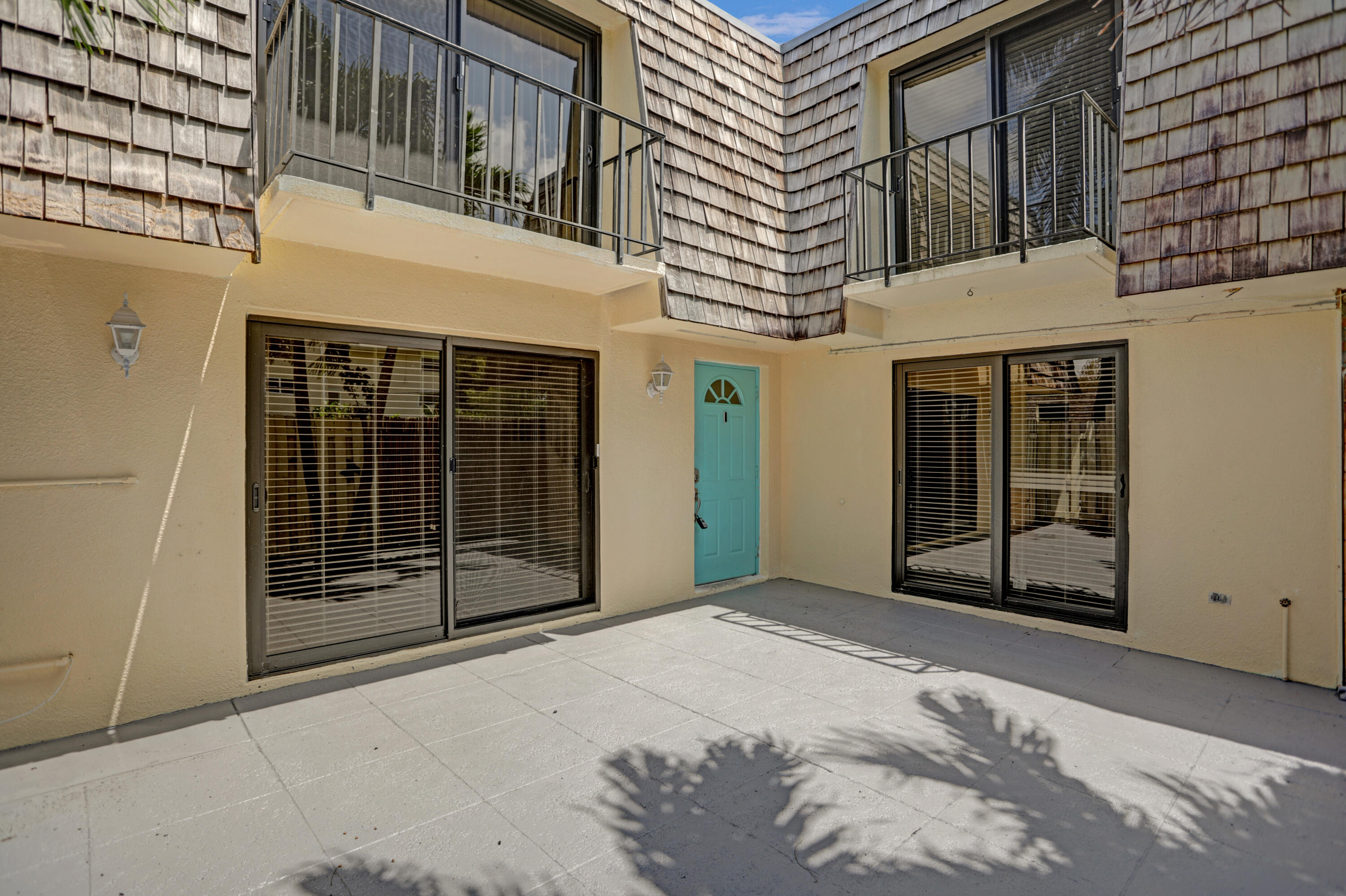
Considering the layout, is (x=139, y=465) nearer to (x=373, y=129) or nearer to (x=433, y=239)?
(x=433, y=239)

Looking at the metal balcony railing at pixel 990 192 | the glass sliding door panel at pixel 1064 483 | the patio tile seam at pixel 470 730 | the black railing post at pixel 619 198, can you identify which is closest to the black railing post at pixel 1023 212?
the metal balcony railing at pixel 990 192

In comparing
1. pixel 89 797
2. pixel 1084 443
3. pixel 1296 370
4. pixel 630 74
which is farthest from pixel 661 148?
pixel 89 797

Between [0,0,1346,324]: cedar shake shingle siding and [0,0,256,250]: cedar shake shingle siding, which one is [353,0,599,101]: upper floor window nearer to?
[0,0,1346,324]: cedar shake shingle siding

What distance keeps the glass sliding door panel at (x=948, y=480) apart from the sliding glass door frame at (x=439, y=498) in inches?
115

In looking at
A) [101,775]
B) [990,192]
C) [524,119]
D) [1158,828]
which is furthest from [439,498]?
[990,192]

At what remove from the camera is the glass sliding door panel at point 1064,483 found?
5031mm

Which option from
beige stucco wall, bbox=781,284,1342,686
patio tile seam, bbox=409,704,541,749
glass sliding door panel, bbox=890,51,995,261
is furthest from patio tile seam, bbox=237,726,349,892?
glass sliding door panel, bbox=890,51,995,261

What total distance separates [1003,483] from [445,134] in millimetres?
5047

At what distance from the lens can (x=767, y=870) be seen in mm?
2338

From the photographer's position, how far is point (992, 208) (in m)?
5.38

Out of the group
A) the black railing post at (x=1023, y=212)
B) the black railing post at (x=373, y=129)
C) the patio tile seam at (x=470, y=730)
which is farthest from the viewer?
the black railing post at (x=1023, y=212)

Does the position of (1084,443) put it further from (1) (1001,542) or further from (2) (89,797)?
(2) (89,797)

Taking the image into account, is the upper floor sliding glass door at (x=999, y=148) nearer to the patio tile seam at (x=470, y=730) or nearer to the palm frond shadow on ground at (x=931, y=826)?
the palm frond shadow on ground at (x=931, y=826)

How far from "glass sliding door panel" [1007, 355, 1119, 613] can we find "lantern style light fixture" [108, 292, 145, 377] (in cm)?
592
